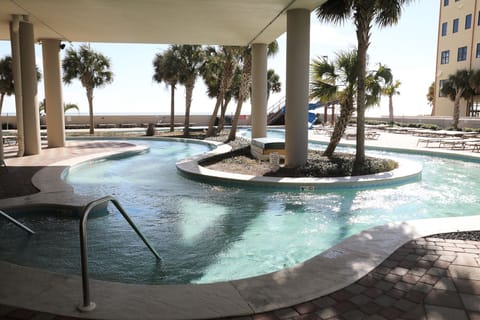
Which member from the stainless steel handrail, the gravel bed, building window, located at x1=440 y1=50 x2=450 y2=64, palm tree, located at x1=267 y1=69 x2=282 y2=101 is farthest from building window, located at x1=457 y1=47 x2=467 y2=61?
the stainless steel handrail

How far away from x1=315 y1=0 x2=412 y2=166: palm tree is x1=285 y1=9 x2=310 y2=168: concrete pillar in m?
1.15

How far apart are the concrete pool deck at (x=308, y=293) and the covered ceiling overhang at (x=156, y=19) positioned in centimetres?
757

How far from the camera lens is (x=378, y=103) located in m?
11.5

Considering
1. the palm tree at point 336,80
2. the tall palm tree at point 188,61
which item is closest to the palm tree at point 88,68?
the tall palm tree at point 188,61

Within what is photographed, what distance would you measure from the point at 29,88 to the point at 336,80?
1029 cm

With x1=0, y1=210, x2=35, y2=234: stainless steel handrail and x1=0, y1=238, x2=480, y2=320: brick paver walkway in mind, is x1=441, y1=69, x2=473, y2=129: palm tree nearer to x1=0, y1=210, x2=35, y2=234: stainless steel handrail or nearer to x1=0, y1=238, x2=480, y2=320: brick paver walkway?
x1=0, y1=238, x2=480, y2=320: brick paver walkway

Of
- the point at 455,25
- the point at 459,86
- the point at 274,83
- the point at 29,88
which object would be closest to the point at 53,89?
the point at 29,88

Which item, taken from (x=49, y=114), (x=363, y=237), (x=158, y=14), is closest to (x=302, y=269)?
(x=363, y=237)

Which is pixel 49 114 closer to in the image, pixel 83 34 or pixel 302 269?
pixel 83 34

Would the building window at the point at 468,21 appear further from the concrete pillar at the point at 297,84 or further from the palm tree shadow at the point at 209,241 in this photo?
the palm tree shadow at the point at 209,241

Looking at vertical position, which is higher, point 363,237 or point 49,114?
point 49,114

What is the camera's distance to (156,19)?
483 inches

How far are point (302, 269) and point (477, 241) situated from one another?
2354 mm

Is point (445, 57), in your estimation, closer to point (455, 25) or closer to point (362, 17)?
point (455, 25)
